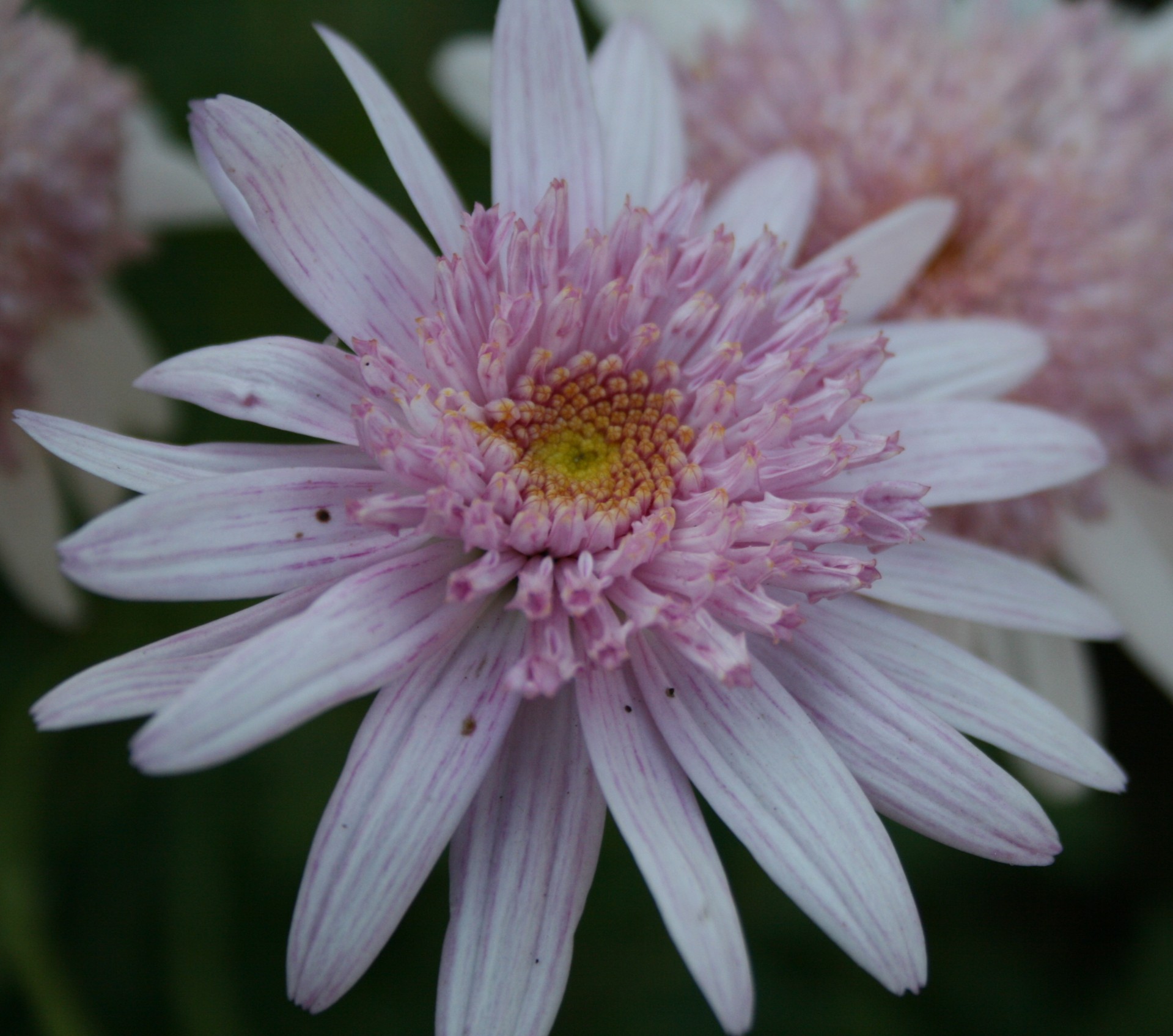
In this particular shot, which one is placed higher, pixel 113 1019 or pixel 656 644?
pixel 656 644

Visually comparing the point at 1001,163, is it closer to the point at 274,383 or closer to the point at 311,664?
the point at 274,383

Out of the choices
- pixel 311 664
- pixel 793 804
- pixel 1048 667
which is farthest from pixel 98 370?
pixel 1048 667

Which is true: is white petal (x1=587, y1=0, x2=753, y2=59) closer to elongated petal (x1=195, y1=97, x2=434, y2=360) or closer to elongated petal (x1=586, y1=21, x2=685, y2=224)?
elongated petal (x1=586, y1=21, x2=685, y2=224)

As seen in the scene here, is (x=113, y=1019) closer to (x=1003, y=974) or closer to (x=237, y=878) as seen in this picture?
(x=237, y=878)

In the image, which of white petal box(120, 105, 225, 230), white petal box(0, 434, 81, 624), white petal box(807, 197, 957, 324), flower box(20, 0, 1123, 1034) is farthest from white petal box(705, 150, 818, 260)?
white petal box(0, 434, 81, 624)

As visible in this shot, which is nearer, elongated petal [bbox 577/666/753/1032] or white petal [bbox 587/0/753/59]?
elongated petal [bbox 577/666/753/1032]

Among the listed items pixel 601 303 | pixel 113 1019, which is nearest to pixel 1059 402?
pixel 601 303
